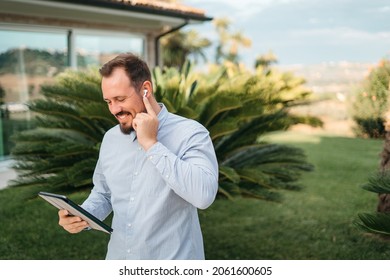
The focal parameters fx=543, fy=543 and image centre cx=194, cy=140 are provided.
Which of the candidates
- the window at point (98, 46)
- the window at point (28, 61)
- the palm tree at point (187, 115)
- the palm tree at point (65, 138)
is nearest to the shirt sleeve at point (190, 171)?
the palm tree at point (187, 115)

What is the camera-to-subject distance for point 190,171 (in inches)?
73.2

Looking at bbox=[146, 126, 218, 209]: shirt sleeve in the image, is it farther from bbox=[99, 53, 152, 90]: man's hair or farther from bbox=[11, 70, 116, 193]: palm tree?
bbox=[11, 70, 116, 193]: palm tree

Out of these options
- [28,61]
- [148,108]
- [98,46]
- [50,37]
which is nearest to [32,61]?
[28,61]

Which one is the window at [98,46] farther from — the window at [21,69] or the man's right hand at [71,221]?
the man's right hand at [71,221]

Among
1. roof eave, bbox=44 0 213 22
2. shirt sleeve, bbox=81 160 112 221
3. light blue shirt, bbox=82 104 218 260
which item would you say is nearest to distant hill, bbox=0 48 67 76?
roof eave, bbox=44 0 213 22

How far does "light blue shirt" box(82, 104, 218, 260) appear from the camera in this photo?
2045mm

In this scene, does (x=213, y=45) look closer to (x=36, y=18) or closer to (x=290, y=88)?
(x=36, y=18)

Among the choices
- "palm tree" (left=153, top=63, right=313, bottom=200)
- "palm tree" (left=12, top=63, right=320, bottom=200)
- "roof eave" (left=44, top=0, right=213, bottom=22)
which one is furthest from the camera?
"roof eave" (left=44, top=0, right=213, bottom=22)

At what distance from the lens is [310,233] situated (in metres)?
5.30

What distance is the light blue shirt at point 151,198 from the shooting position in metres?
2.04

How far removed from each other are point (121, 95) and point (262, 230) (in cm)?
374

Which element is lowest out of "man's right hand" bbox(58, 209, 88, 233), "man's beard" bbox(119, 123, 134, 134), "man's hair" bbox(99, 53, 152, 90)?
"man's right hand" bbox(58, 209, 88, 233)

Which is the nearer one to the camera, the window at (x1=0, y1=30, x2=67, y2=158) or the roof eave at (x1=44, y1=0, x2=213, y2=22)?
the roof eave at (x1=44, y1=0, x2=213, y2=22)

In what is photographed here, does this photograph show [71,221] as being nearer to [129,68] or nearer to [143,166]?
[143,166]
